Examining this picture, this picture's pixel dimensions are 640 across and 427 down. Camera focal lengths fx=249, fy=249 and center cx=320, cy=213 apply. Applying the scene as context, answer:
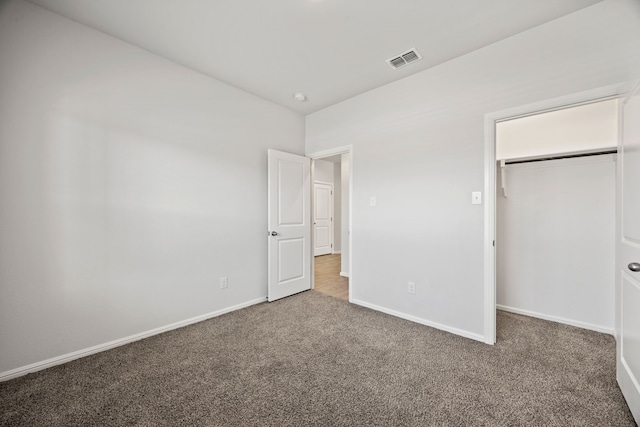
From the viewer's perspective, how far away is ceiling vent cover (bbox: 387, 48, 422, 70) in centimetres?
236

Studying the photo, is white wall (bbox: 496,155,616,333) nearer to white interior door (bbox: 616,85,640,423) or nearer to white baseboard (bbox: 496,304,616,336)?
white baseboard (bbox: 496,304,616,336)

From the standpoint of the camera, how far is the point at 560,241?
264 cm

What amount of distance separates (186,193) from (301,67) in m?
1.79

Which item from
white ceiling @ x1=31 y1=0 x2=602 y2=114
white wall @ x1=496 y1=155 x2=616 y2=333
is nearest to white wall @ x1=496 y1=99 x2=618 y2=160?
white wall @ x1=496 y1=155 x2=616 y2=333

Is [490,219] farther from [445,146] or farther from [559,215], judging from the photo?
[559,215]

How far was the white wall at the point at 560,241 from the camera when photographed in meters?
2.43

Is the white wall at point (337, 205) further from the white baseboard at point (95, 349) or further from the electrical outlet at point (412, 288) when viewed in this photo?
the white baseboard at point (95, 349)

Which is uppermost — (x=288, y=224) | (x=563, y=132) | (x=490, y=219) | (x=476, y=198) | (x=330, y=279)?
(x=563, y=132)

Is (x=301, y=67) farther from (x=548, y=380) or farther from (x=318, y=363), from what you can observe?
(x=548, y=380)

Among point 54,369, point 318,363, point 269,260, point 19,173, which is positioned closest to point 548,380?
point 318,363

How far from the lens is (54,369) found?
1881 millimetres

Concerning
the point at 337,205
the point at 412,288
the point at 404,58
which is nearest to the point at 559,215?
the point at 412,288

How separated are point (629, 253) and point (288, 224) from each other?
3042mm

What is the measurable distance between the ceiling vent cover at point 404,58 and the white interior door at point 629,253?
1526mm
